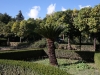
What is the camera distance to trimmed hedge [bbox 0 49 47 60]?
17947mm

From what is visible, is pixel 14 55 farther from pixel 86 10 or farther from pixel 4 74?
pixel 86 10

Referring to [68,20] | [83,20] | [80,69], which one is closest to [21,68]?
[80,69]

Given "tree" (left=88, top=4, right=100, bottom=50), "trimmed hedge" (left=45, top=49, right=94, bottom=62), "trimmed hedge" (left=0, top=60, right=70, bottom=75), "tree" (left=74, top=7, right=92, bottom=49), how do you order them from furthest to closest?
"tree" (left=74, top=7, right=92, bottom=49), "tree" (left=88, top=4, right=100, bottom=50), "trimmed hedge" (left=45, top=49, right=94, bottom=62), "trimmed hedge" (left=0, top=60, right=70, bottom=75)

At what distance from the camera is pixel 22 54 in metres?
20.1

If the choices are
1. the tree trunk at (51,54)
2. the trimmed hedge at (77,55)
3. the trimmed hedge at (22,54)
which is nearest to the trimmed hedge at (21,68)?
the tree trunk at (51,54)

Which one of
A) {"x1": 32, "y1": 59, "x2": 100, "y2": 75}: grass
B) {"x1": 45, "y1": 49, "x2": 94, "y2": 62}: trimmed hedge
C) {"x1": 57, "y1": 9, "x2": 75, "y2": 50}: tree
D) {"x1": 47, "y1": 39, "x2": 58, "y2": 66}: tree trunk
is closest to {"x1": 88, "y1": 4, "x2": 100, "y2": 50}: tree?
{"x1": 57, "y1": 9, "x2": 75, "y2": 50}: tree

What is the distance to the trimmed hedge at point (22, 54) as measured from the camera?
17.9 metres

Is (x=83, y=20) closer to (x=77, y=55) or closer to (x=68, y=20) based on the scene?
(x=68, y=20)

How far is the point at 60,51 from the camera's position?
21.7 m

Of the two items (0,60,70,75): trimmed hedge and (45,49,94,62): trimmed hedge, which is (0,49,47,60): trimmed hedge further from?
(0,60,70,75): trimmed hedge

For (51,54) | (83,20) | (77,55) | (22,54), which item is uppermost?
(83,20)

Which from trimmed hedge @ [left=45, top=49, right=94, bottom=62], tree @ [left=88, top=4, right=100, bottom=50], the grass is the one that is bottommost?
the grass

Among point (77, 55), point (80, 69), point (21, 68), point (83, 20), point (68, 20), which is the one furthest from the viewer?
point (68, 20)

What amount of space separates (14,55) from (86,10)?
1358cm
